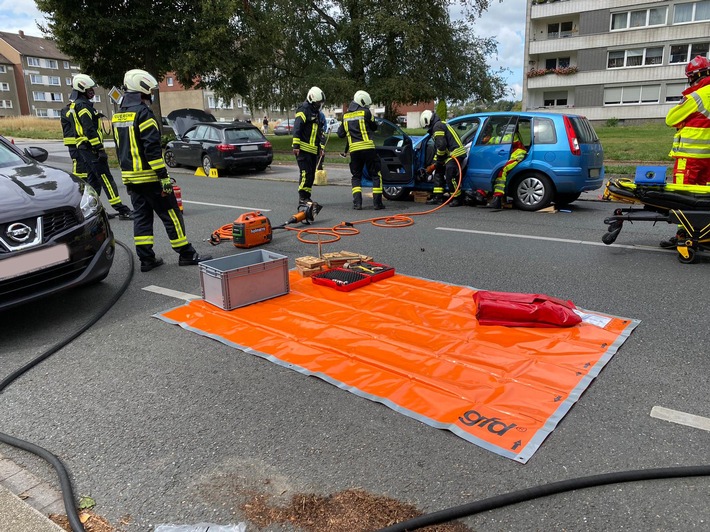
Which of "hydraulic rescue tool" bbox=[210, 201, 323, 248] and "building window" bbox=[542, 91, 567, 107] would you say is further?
"building window" bbox=[542, 91, 567, 107]

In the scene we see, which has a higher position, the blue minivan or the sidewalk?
the blue minivan

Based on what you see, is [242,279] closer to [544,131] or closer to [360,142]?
[360,142]

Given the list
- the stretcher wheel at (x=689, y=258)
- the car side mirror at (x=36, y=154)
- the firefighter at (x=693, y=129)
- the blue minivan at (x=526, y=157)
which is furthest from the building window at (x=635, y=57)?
the car side mirror at (x=36, y=154)

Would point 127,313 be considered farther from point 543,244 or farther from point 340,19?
point 340,19

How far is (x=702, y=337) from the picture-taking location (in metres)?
4.29

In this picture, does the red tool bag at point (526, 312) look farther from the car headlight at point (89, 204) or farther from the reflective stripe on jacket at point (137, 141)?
the reflective stripe on jacket at point (137, 141)

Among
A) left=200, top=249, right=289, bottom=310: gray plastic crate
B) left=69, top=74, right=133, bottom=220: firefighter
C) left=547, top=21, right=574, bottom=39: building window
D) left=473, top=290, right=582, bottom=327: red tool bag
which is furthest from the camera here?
left=547, top=21, right=574, bottom=39: building window

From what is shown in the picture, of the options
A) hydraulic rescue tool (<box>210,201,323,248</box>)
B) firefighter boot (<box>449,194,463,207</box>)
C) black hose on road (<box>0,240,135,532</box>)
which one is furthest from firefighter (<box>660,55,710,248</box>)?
black hose on road (<box>0,240,135,532</box>)

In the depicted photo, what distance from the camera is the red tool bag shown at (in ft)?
14.8

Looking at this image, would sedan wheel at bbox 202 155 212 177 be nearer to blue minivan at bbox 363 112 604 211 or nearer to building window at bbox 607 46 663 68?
blue minivan at bbox 363 112 604 211

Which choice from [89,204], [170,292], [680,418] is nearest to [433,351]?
[680,418]

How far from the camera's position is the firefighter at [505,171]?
9718 mm

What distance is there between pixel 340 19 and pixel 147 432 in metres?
28.4

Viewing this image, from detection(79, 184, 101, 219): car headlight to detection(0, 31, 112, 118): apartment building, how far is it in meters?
80.0
